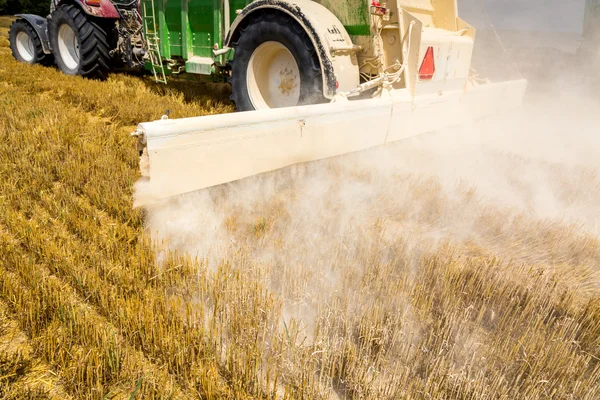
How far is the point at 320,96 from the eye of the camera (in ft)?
11.0

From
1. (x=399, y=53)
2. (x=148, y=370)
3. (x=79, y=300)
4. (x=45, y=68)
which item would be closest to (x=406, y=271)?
(x=148, y=370)

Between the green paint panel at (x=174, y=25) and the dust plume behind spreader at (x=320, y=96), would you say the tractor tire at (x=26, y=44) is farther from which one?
the dust plume behind spreader at (x=320, y=96)

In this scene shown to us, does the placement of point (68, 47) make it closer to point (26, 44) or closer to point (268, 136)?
point (26, 44)

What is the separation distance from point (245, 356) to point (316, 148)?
1.67 metres

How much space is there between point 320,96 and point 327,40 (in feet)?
1.30

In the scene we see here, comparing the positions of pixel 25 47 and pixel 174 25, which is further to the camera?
pixel 25 47

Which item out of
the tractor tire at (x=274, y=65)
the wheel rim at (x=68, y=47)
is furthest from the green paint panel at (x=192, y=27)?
the wheel rim at (x=68, y=47)

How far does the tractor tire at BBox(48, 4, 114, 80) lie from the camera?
5871 millimetres

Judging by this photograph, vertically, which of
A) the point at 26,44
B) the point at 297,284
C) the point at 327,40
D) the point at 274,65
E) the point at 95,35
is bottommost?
the point at 297,284

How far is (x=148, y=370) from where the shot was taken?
60.3 inches

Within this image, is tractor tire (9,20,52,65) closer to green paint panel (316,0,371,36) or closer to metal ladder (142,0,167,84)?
metal ladder (142,0,167,84)

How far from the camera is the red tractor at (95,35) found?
5.69m

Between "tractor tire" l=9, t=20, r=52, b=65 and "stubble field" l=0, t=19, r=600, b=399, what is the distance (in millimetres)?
4729

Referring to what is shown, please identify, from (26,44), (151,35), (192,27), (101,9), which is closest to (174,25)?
(192,27)
